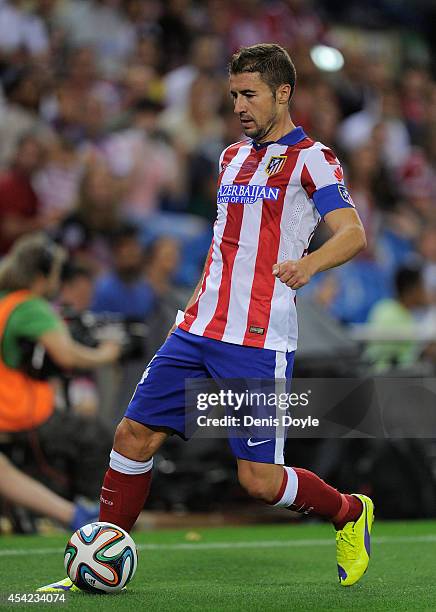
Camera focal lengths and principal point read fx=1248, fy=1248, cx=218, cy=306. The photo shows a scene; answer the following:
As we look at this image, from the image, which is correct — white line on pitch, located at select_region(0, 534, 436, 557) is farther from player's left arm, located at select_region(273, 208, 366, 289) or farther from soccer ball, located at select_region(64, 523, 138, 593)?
player's left arm, located at select_region(273, 208, 366, 289)

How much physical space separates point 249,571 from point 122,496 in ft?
3.95

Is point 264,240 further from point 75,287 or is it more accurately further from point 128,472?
point 75,287

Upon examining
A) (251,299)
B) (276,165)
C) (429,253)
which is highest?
(276,165)

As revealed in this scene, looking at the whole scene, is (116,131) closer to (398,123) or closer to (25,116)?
(25,116)

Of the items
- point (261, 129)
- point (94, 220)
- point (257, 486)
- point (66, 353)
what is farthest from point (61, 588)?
point (94, 220)

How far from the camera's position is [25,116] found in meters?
12.0

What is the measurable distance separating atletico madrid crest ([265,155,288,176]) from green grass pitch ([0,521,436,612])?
1.84 metres

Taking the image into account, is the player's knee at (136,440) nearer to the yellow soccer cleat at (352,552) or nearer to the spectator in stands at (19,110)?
the yellow soccer cleat at (352,552)

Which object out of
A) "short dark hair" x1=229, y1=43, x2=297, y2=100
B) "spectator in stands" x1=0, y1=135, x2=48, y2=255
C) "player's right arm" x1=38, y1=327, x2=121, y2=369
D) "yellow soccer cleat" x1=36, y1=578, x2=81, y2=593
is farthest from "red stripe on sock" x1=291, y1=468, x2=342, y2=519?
"spectator in stands" x1=0, y1=135, x2=48, y2=255

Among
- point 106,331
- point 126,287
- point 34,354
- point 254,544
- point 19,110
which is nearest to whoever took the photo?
point 254,544

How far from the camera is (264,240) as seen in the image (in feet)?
17.7

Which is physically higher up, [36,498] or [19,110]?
[19,110]

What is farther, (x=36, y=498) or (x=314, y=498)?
(x=36, y=498)

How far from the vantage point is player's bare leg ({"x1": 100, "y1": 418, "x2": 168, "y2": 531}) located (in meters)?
5.43
